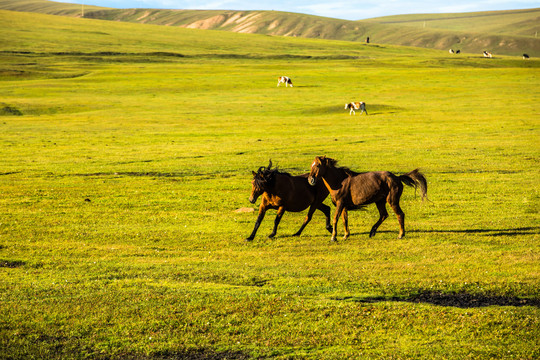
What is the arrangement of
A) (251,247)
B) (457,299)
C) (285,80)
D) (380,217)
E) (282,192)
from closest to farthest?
1. (457,299)
2. (251,247)
3. (282,192)
4. (380,217)
5. (285,80)

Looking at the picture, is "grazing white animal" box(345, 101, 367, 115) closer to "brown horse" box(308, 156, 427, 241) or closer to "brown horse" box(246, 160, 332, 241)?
"brown horse" box(246, 160, 332, 241)

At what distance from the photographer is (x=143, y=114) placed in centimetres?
5609

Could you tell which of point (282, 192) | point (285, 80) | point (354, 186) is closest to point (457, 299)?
point (354, 186)

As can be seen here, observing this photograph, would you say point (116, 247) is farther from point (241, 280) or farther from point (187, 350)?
point (187, 350)

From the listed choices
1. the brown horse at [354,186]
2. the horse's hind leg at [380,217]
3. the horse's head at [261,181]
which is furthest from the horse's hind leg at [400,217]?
the horse's head at [261,181]

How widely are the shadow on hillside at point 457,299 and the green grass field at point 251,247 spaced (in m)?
0.04

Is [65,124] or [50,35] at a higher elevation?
[50,35]

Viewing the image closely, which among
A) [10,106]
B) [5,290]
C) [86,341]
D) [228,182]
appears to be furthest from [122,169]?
[10,106]

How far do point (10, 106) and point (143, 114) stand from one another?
13.8 metres

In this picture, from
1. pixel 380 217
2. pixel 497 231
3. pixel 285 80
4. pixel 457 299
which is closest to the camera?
pixel 457 299

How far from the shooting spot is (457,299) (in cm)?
1066

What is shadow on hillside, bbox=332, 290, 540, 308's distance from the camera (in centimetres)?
1038

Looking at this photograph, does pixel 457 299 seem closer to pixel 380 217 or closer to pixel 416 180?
pixel 380 217

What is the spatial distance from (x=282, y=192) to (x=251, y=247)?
5.36 feet
